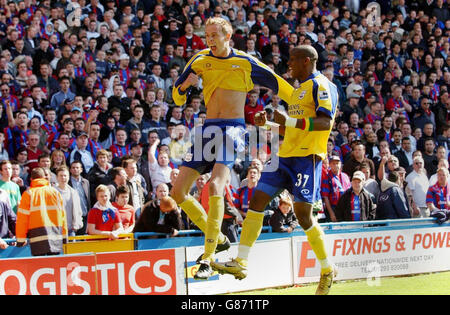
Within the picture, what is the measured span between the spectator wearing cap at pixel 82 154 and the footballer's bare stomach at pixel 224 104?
479 cm

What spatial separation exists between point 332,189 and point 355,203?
47 centimetres

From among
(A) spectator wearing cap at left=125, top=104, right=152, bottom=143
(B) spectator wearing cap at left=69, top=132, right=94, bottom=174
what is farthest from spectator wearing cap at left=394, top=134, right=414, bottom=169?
(B) spectator wearing cap at left=69, top=132, right=94, bottom=174

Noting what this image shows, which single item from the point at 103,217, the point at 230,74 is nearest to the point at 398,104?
the point at 103,217

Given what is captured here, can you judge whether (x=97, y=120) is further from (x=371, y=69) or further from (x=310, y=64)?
(x=371, y=69)

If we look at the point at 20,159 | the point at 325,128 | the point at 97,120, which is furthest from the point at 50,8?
the point at 325,128

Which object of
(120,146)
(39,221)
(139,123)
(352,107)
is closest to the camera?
(39,221)

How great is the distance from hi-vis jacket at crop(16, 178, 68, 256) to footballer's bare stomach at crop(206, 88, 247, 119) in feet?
9.33

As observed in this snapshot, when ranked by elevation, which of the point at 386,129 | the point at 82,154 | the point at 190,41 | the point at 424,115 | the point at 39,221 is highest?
the point at 190,41

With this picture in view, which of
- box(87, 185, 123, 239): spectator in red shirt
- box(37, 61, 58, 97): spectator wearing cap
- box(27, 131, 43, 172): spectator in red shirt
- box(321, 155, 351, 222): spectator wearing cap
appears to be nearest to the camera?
box(87, 185, 123, 239): spectator in red shirt

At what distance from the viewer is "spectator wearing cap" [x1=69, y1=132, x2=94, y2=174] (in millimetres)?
11789

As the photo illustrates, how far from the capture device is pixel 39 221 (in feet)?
29.7

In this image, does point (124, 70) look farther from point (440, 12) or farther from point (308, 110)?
point (440, 12)

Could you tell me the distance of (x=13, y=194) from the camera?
406 inches

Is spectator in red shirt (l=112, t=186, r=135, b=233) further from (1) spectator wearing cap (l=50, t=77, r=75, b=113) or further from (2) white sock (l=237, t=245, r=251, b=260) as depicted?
(1) spectator wearing cap (l=50, t=77, r=75, b=113)
